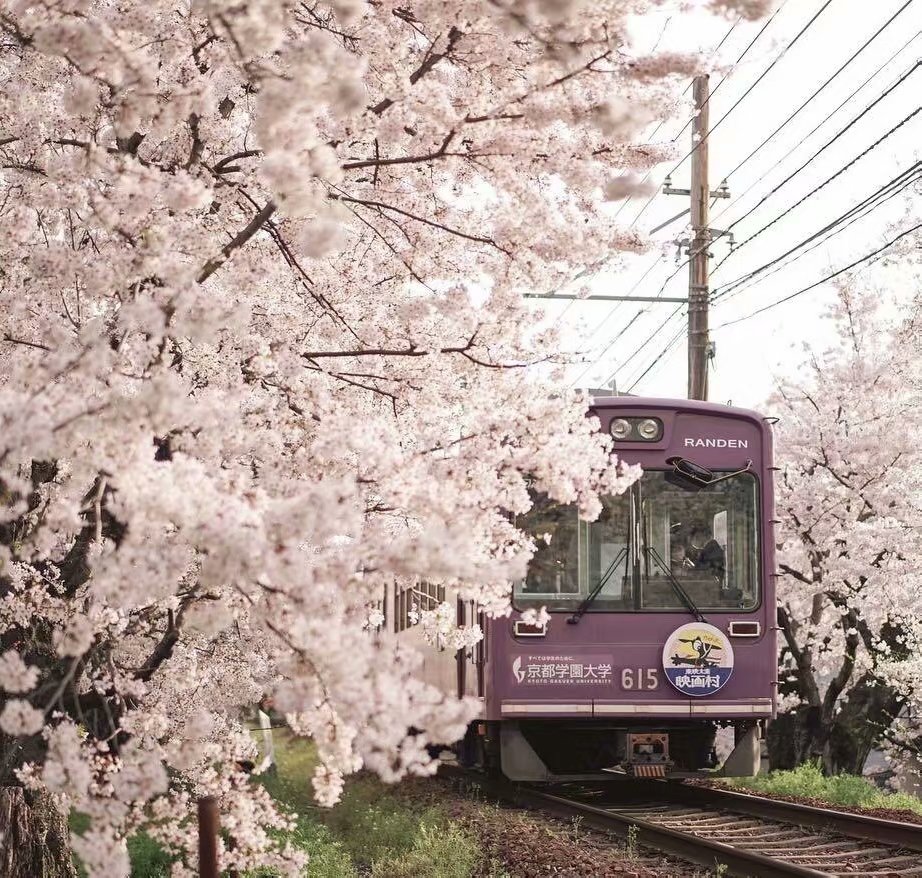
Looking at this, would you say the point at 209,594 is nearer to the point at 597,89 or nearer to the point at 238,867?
the point at 238,867

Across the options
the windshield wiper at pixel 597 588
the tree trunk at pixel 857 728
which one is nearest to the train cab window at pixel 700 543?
the windshield wiper at pixel 597 588

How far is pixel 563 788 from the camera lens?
13.1 m

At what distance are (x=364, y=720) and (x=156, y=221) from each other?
7.15 feet

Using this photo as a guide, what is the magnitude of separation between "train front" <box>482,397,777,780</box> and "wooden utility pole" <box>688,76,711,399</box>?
4433 mm

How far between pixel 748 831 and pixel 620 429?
10.3 feet

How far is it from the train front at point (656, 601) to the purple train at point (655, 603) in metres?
A: 0.01

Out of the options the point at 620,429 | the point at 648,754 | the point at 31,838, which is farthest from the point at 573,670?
the point at 31,838

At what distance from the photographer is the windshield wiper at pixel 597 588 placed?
33.2 feet

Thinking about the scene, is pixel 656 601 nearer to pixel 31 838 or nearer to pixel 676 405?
pixel 676 405

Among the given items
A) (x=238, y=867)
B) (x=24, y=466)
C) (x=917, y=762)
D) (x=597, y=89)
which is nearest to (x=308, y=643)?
(x=238, y=867)

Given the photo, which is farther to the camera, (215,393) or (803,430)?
Answer: (803,430)

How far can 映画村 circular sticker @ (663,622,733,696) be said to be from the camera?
10.2 meters

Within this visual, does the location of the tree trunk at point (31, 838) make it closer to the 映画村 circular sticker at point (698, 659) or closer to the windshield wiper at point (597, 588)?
the windshield wiper at point (597, 588)

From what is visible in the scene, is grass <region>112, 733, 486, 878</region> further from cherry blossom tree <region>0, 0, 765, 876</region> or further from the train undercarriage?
cherry blossom tree <region>0, 0, 765, 876</region>
